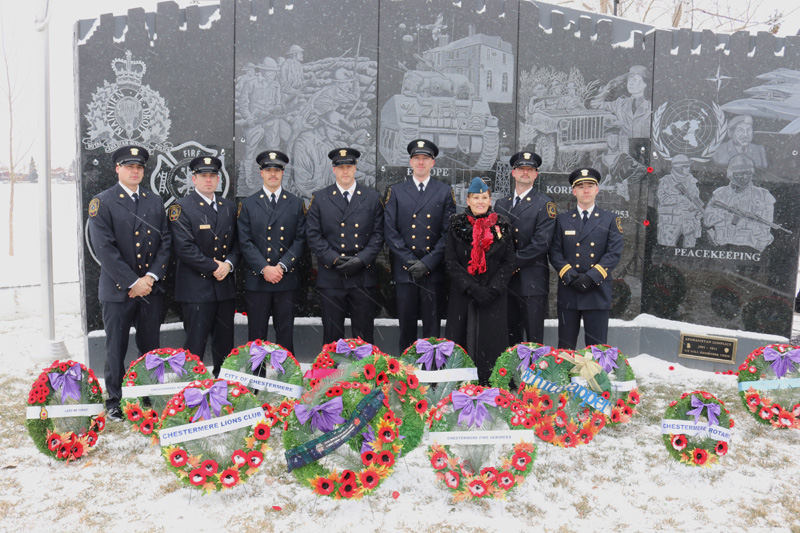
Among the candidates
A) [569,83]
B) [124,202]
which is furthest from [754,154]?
[124,202]

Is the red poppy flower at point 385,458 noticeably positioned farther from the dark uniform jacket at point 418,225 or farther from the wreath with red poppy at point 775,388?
the wreath with red poppy at point 775,388

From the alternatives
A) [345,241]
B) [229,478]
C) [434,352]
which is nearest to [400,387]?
[434,352]

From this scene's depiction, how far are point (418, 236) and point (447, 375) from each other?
1.33 meters

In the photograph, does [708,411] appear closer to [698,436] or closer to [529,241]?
[698,436]

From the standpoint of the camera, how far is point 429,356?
12.4 ft

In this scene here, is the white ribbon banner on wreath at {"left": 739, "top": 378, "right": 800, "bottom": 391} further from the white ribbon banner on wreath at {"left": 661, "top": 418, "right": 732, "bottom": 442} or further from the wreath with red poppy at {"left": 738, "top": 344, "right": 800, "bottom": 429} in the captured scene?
the white ribbon banner on wreath at {"left": 661, "top": 418, "right": 732, "bottom": 442}

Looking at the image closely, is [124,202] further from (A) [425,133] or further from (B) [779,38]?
(B) [779,38]

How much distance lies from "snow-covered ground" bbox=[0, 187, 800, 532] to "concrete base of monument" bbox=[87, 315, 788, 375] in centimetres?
153

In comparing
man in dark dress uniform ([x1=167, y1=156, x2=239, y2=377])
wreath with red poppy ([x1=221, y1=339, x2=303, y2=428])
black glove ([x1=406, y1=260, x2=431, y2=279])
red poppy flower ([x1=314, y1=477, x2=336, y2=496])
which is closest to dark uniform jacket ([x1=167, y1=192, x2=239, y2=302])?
man in dark dress uniform ([x1=167, y1=156, x2=239, y2=377])

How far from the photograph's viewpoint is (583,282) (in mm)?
4492

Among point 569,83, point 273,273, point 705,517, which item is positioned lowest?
point 705,517

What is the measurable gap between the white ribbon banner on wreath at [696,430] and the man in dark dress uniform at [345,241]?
7.85 ft

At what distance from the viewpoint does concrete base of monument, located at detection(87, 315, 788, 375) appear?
5.51 metres

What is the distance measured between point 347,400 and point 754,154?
188 inches
